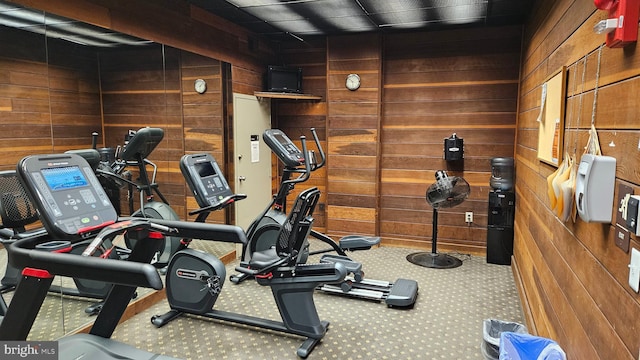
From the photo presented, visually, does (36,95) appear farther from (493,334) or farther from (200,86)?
(493,334)

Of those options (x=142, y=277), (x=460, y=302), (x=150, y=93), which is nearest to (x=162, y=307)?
(x=150, y=93)

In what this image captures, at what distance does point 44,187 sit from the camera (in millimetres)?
1692

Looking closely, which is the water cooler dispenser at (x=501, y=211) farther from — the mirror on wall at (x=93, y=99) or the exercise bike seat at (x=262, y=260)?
the mirror on wall at (x=93, y=99)

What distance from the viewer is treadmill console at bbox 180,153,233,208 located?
132 inches

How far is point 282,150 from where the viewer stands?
380 centimetres

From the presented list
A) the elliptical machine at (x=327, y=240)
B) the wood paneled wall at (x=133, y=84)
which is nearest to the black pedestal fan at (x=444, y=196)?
the elliptical machine at (x=327, y=240)

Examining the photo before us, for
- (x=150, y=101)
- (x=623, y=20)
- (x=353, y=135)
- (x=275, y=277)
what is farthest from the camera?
(x=353, y=135)

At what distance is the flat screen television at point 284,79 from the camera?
5.31 metres

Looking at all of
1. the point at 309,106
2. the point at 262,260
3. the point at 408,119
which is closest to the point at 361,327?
the point at 262,260

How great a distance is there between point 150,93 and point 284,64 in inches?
88.7

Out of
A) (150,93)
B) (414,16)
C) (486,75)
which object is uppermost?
(414,16)

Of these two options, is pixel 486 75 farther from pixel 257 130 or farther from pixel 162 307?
pixel 162 307


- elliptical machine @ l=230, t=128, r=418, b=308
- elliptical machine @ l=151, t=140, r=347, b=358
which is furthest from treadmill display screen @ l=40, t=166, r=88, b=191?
elliptical machine @ l=230, t=128, r=418, b=308

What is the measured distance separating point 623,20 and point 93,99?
11.7 ft
